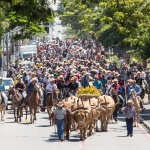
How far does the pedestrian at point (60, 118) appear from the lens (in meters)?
30.9

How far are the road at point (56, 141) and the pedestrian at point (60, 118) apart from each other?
0.35 metres

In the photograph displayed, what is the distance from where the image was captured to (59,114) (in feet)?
102

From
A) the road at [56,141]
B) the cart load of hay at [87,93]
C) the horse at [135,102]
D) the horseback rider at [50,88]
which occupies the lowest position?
the road at [56,141]

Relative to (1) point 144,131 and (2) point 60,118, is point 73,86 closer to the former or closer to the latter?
(1) point 144,131

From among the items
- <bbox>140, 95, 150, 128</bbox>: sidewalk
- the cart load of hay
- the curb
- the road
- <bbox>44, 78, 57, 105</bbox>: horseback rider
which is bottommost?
the road

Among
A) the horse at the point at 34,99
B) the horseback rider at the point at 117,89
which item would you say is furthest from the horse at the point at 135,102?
the horse at the point at 34,99

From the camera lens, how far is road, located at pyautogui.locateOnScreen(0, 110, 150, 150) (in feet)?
96.7

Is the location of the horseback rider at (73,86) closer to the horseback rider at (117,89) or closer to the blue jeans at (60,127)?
the horseback rider at (117,89)

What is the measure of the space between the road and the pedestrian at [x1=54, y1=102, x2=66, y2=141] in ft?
1.16

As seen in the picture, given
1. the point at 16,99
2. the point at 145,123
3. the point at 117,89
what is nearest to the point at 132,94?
the point at 145,123

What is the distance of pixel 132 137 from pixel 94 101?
206 cm

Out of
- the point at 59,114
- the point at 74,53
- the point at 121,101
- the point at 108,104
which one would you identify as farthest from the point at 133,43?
the point at 74,53

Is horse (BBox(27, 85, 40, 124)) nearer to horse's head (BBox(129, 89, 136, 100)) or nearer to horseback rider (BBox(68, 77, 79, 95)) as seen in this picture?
horseback rider (BBox(68, 77, 79, 95))

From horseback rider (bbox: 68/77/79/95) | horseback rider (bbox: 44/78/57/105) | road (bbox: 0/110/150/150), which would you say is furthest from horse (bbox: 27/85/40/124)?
horseback rider (bbox: 68/77/79/95)
